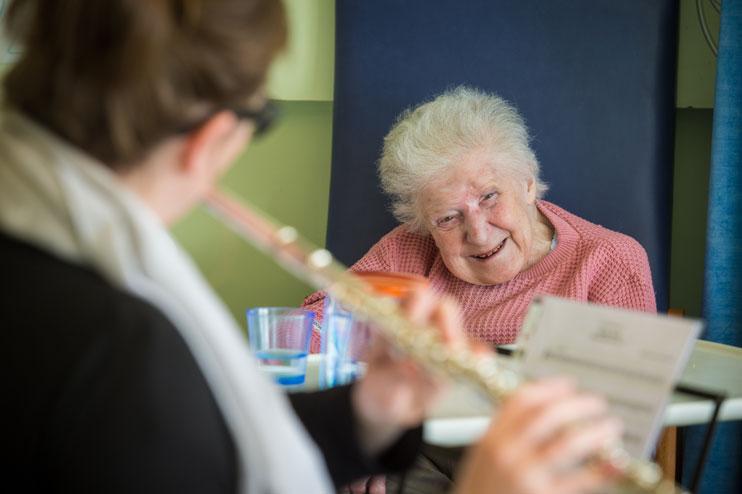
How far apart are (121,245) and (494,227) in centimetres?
148

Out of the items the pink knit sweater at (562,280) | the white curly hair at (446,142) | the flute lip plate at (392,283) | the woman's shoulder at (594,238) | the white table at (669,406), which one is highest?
the white curly hair at (446,142)

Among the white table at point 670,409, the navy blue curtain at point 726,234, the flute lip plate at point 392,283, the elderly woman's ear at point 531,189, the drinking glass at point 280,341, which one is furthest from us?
the elderly woman's ear at point 531,189

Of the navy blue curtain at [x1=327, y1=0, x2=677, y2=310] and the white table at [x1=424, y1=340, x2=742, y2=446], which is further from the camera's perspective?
the navy blue curtain at [x1=327, y1=0, x2=677, y2=310]

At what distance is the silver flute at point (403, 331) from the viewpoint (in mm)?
777

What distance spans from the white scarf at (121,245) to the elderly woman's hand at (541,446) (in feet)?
0.56

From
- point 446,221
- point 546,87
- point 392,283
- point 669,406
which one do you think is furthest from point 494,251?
point 392,283

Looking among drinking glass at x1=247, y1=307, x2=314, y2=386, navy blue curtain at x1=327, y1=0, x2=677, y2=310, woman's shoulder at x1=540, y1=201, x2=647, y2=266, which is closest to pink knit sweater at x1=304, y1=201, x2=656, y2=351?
woman's shoulder at x1=540, y1=201, x2=647, y2=266

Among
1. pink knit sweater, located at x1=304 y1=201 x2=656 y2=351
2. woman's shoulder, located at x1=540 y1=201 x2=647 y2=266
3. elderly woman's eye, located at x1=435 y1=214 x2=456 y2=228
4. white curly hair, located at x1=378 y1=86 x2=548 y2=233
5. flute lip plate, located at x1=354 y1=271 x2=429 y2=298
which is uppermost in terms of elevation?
white curly hair, located at x1=378 y1=86 x2=548 y2=233

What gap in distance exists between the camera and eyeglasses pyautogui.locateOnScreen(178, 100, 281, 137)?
821 millimetres

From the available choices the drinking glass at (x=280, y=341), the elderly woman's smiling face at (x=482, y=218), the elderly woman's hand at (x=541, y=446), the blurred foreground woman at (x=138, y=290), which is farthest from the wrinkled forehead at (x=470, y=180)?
the elderly woman's hand at (x=541, y=446)

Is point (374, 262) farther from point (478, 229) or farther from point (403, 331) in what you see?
point (403, 331)

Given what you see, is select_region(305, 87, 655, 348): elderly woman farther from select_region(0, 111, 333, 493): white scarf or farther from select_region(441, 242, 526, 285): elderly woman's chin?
select_region(0, 111, 333, 493): white scarf

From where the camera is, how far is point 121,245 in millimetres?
786

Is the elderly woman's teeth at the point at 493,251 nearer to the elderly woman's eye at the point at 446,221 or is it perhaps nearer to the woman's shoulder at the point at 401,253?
the elderly woman's eye at the point at 446,221
